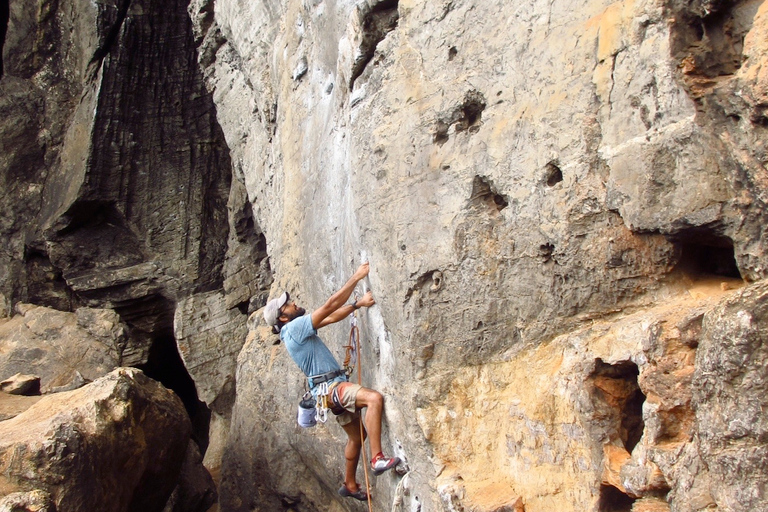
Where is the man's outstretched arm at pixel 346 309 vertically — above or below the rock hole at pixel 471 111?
below

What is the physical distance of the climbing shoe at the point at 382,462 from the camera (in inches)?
162

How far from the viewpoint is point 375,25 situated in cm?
452

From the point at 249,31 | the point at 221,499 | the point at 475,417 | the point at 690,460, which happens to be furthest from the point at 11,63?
the point at 690,460

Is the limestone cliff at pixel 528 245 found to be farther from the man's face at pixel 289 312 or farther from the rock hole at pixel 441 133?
the man's face at pixel 289 312

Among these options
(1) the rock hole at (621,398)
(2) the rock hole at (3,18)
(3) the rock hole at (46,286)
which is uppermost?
(2) the rock hole at (3,18)

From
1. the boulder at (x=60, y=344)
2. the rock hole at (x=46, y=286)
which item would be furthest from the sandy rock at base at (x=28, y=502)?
the rock hole at (x=46, y=286)

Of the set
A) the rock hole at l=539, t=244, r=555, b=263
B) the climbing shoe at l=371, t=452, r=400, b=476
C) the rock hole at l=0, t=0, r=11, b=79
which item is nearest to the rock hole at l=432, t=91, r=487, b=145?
the rock hole at l=539, t=244, r=555, b=263

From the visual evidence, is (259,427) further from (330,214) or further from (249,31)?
(249,31)

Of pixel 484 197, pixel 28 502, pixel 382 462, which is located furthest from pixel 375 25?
pixel 28 502

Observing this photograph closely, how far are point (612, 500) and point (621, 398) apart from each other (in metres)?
0.42

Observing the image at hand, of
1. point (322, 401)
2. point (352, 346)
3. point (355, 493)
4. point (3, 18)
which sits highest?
point (3, 18)

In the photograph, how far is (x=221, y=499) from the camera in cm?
683

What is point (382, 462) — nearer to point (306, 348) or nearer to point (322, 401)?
point (322, 401)

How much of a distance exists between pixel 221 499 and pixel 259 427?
995mm
